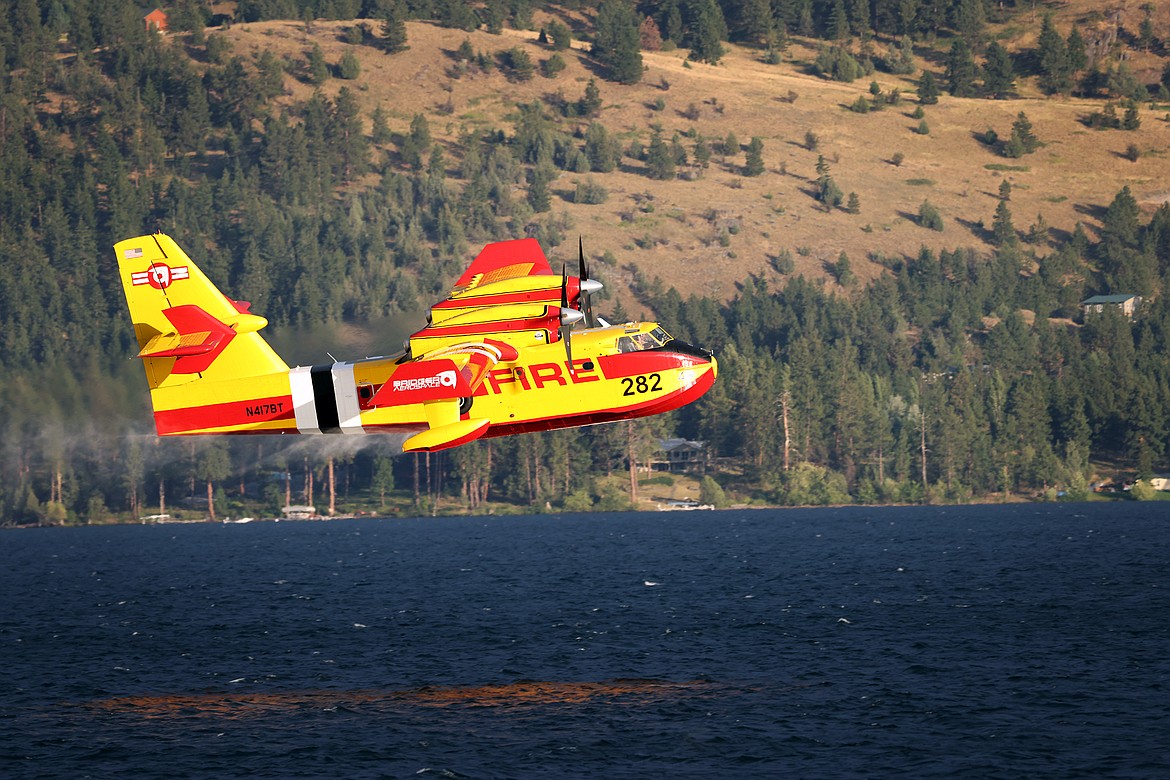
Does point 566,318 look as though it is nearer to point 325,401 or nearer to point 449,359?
point 449,359

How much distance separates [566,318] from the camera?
2002 inches

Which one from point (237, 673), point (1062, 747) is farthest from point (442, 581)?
point (1062, 747)

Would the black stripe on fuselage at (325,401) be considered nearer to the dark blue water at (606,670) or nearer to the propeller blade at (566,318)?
the propeller blade at (566,318)

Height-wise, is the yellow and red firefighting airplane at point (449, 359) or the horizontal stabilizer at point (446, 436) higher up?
the yellow and red firefighting airplane at point (449, 359)

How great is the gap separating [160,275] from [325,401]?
28.6 feet

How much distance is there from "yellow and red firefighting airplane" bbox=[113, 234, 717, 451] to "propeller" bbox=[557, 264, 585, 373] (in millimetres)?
68

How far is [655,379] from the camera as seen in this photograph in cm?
5300

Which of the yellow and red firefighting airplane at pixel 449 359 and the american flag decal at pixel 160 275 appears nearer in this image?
the yellow and red firefighting airplane at pixel 449 359

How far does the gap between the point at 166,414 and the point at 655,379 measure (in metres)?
19.6

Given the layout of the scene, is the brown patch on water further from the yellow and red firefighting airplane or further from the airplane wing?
the airplane wing

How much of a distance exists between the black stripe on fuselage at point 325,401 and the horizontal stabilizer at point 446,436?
15.9 ft

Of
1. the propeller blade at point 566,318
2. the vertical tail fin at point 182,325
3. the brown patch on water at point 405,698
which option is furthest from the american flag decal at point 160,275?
the brown patch on water at point 405,698

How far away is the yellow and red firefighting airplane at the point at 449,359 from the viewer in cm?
5153

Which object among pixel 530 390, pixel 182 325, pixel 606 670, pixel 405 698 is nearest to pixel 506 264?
pixel 530 390
